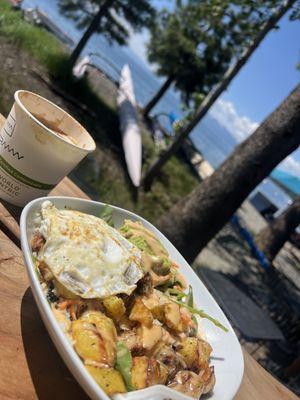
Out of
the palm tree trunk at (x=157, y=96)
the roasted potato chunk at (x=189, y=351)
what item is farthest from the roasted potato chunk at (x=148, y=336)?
the palm tree trunk at (x=157, y=96)

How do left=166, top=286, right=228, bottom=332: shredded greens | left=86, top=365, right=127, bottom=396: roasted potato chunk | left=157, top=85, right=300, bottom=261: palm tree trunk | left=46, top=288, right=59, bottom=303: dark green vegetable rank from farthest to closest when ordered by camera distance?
left=157, top=85, right=300, bottom=261: palm tree trunk
left=166, top=286, right=228, bottom=332: shredded greens
left=46, top=288, right=59, bottom=303: dark green vegetable
left=86, top=365, right=127, bottom=396: roasted potato chunk

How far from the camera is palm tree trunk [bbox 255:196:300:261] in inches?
529

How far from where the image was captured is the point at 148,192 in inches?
520

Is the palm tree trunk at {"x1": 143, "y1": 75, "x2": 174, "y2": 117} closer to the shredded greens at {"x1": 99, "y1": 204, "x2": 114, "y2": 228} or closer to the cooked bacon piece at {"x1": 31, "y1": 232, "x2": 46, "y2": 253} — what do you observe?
the shredded greens at {"x1": 99, "y1": 204, "x2": 114, "y2": 228}

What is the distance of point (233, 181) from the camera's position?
6.08m

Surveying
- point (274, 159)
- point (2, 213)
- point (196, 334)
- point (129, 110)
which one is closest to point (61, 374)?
point (196, 334)

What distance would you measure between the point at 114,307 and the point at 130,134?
1421 cm

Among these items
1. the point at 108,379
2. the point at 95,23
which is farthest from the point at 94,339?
the point at 95,23

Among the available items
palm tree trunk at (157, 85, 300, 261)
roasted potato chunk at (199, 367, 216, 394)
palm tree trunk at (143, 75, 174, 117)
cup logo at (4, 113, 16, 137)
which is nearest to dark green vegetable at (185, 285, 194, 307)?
roasted potato chunk at (199, 367, 216, 394)

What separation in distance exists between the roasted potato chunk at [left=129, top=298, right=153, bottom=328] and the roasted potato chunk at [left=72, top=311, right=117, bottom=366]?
0.13 m

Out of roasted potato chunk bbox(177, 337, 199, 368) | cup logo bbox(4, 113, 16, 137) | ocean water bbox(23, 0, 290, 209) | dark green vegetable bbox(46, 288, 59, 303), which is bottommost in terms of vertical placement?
ocean water bbox(23, 0, 290, 209)

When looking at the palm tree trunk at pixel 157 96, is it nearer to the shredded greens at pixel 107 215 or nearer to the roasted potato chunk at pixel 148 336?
the shredded greens at pixel 107 215

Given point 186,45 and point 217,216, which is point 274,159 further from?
point 186,45

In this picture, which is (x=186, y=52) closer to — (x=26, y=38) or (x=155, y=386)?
(x=26, y=38)
